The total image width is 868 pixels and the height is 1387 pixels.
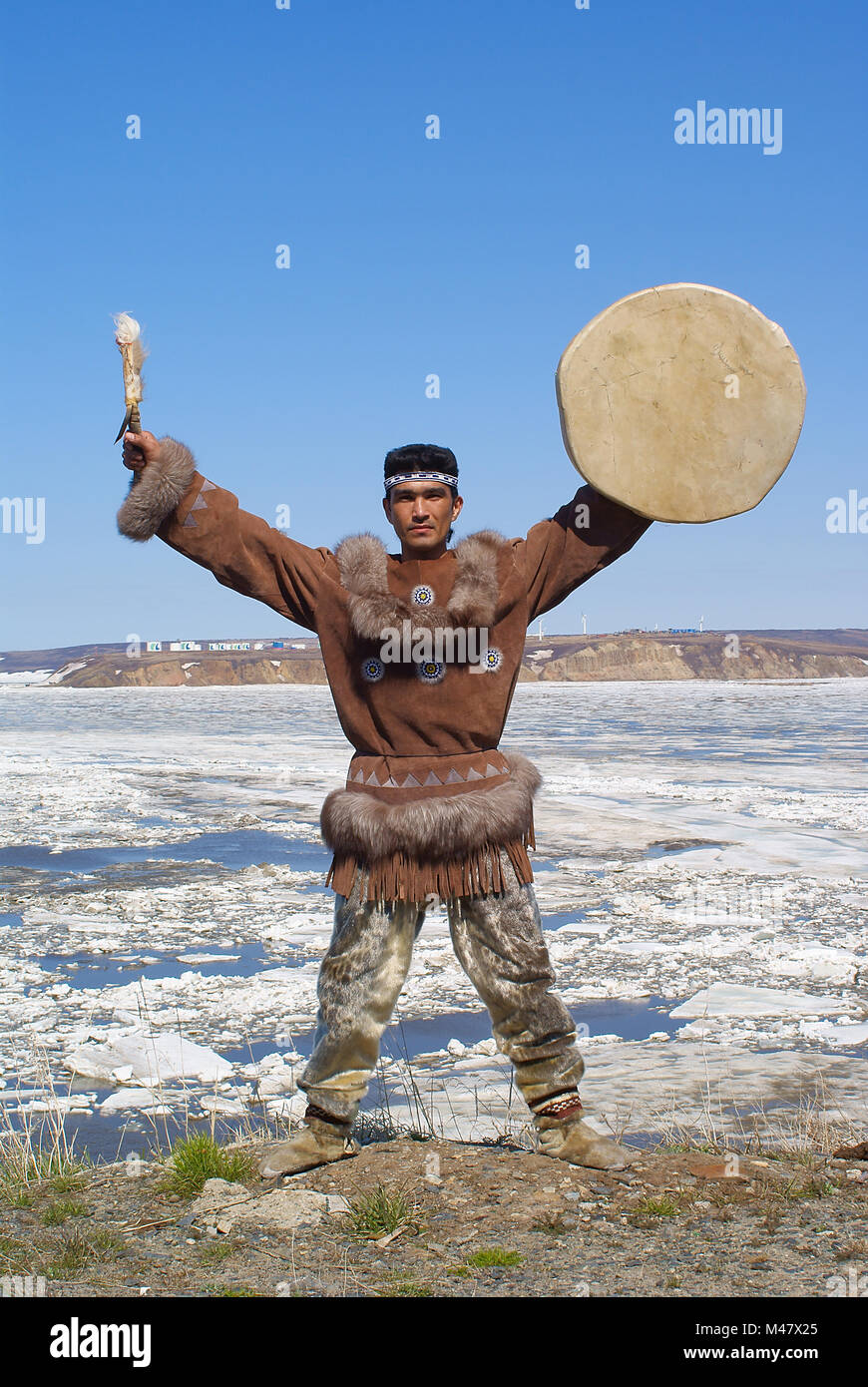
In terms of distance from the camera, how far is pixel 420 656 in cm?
314

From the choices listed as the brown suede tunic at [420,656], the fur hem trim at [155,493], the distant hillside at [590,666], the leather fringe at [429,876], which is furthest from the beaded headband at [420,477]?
the distant hillside at [590,666]

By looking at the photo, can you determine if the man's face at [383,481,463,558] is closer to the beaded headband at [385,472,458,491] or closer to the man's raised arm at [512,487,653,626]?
the beaded headband at [385,472,458,491]

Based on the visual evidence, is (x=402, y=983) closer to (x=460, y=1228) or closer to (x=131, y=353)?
(x=460, y=1228)

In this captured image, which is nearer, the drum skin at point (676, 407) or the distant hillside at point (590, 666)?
the drum skin at point (676, 407)

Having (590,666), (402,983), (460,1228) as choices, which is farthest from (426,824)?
(590,666)

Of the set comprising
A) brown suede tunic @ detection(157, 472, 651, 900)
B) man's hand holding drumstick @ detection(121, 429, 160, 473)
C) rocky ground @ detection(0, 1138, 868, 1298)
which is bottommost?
rocky ground @ detection(0, 1138, 868, 1298)

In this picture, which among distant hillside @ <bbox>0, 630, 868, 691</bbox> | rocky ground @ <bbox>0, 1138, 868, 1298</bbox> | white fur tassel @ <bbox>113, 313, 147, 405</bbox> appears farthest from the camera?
distant hillside @ <bbox>0, 630, 868, 691</bbox>

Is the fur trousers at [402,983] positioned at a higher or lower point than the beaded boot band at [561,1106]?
higher

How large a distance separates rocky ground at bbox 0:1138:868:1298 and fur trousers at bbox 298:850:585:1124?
0.85 feet

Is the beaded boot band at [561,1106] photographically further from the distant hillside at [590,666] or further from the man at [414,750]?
the distant hillside at [590,666]

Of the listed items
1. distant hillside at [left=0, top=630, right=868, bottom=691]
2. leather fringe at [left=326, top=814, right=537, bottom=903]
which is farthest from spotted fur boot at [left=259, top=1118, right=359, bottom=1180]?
distant hillside at [left=0, top=630, right=868, bottom=691]

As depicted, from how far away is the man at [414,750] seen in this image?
3.10 meters

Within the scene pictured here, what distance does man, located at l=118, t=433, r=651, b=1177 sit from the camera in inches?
122

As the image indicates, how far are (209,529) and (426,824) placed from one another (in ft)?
3.26
